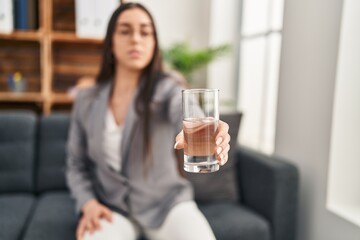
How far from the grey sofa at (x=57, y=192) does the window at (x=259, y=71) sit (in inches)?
11.6

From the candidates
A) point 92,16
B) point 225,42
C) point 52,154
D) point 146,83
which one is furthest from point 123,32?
point 225,42

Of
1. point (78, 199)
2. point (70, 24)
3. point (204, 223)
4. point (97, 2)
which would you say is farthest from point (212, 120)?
Answer: point (70, 24)

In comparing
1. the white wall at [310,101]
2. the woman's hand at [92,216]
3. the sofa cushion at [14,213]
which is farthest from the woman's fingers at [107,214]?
the white wall at [310,101]

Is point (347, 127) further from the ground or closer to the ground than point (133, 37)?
closer to the ground

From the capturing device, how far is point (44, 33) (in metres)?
2.06

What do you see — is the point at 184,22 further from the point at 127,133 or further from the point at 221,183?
the point at 127,133

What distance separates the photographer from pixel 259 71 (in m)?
2.01

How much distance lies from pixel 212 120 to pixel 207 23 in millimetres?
2279

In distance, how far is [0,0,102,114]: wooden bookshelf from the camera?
209 cm

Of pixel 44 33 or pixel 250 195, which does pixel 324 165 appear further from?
pixel 44 33

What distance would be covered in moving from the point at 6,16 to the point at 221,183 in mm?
1446

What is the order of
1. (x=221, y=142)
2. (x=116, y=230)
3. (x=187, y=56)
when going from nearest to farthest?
(x=221, y=142) → (x=116, y=230) → (x=187, y=56)

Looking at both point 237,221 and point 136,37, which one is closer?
point 136,37

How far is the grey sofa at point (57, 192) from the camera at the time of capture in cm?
126
